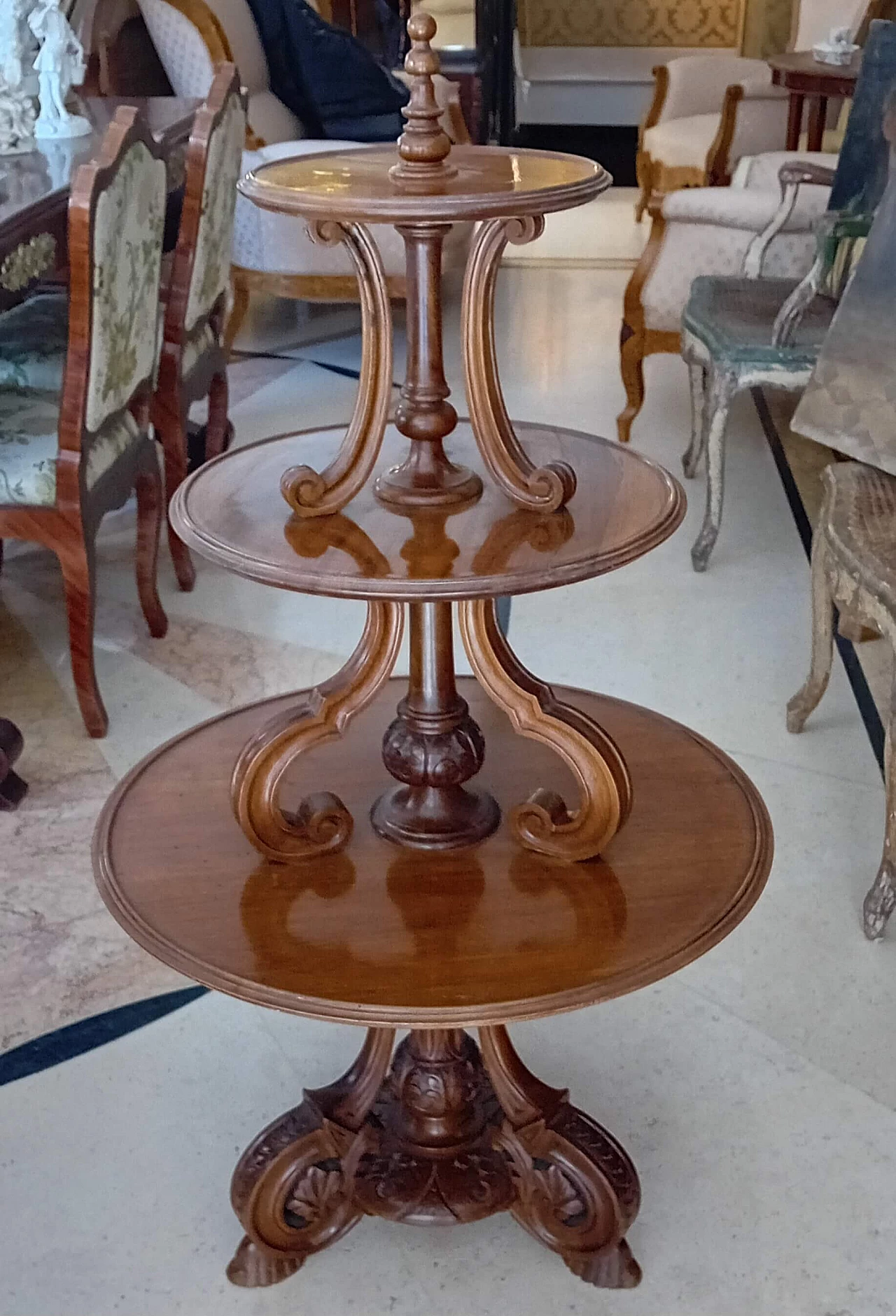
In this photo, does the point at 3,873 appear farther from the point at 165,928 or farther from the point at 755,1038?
the point at 755,1038

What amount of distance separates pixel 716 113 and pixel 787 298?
2.81 meters

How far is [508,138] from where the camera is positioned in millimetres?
6781

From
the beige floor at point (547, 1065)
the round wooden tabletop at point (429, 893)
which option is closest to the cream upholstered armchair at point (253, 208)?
the beige floor at point (547, 1065)

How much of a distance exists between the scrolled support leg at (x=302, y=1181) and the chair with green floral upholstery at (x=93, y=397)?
1.09 meters

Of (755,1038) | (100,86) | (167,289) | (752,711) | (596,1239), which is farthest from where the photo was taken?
(100,86)

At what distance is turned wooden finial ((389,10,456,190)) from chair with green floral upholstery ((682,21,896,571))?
1.84 meters

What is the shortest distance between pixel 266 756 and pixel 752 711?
1.38 metres

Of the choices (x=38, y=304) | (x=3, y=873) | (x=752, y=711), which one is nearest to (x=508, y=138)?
(x=38, y=304)

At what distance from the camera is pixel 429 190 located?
0.89m

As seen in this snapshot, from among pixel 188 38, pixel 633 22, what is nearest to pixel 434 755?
pixel 188 38

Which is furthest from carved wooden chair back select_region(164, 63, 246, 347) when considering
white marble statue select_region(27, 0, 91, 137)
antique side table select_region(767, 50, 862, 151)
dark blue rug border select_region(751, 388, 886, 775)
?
antique side table select_region(767, 50, 862, 151)

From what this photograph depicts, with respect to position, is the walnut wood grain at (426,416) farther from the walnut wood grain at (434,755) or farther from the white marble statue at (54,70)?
the white marble statue at (54,70)

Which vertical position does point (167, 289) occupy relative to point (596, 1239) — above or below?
above

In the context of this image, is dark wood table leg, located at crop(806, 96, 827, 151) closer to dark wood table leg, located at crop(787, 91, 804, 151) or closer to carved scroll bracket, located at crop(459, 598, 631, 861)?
dark wood table leg, located at crop(787, 91, 804, 151)
